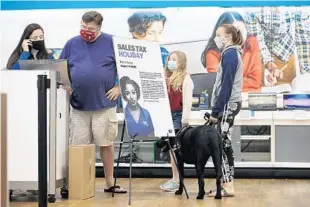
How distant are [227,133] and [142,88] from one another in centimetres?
76

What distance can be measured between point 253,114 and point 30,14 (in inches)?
112

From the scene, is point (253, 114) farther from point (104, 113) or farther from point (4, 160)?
point (4, 160)

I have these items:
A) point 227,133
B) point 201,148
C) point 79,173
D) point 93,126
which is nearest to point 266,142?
point 227,133

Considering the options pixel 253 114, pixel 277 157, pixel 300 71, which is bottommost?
pixel 277 157

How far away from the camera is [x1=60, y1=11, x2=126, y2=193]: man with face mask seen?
5.01 meters

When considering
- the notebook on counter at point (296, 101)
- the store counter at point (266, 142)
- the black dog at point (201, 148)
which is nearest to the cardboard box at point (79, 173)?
the black dog at point (201, 148)

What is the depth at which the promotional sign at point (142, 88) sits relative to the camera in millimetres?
4828

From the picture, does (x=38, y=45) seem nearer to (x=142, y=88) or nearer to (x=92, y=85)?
(x=92, y=85)

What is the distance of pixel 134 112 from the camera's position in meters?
4.84

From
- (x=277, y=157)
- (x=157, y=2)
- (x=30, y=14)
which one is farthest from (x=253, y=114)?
(x=30, y=14)

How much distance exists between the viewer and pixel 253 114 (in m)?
6.99

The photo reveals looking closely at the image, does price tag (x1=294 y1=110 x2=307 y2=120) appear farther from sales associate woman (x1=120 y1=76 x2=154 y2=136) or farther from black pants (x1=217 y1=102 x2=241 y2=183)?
sales associate woman (x1=120 y1=76 x2=154 y2=136)

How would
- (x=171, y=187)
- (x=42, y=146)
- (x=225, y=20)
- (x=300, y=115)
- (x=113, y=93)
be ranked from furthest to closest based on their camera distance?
(x=225, y=20) → (x=300, y=115) → (x=171, y=187) → (x=113, y=93) → (x=42, y=146)

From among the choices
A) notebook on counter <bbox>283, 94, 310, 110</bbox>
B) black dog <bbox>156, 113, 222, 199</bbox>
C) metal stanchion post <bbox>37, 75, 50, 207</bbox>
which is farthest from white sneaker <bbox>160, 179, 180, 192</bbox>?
metal stanchion post <bbox>37, 75, 50, 207</bbox>
